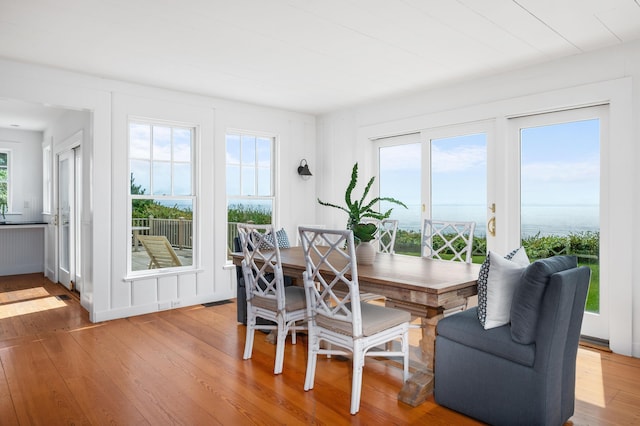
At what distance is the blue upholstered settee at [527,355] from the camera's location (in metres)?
2.04

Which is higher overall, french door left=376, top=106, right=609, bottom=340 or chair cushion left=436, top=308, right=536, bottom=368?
french door left=376, top=106, right=609, bottom=340

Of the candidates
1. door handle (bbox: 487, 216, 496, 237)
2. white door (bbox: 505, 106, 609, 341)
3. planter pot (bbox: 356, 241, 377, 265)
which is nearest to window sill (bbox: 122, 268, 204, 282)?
planter pot (bbox: 356, 241, 377, 265)

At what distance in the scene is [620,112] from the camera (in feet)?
10.9

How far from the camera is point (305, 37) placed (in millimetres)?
3234

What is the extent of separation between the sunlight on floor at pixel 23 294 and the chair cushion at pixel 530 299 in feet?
18.2

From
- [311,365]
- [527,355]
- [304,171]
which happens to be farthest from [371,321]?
[304,171]

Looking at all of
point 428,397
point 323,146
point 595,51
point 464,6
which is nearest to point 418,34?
point 464,6

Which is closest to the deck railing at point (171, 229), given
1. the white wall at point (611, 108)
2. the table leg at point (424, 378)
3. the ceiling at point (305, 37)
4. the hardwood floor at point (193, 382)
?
the hardwood floor at point (193, 382)

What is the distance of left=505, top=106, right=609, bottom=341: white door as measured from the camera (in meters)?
3.58

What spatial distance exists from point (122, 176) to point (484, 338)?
3.81 meters

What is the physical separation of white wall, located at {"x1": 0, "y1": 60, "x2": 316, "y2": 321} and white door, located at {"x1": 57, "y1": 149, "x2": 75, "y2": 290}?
0.99 m

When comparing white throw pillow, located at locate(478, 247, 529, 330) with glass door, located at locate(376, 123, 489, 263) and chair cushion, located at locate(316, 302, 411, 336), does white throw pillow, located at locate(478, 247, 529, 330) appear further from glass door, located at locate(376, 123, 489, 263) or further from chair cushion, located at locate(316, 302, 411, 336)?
A: glass door, located at locate(376, 123, 489, 263)

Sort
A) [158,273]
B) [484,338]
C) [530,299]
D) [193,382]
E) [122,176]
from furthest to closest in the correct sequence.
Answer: [158,273], [122,176], [193,382], [484,338], [530,299]

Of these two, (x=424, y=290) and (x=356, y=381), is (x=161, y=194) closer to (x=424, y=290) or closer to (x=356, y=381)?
(x=356, y=381)
